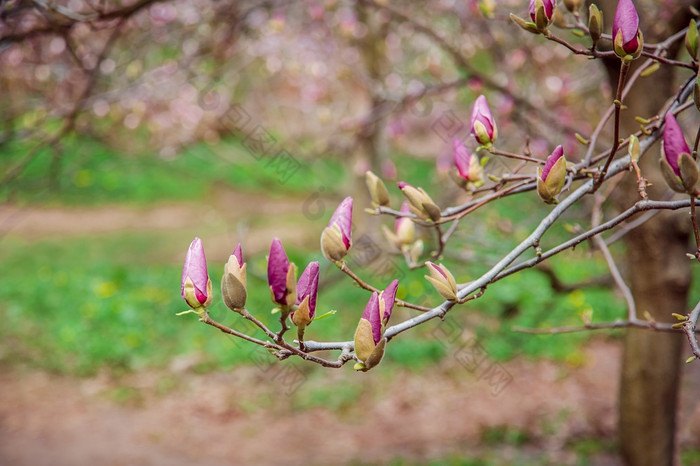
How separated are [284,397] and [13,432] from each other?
190 centimetres

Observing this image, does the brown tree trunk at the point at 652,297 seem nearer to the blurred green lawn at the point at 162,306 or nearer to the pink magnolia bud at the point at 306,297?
the blurred green lawn at the point at 162,306

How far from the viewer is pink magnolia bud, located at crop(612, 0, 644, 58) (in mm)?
938

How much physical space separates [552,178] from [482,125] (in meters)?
0.21

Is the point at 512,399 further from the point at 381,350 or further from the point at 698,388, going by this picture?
the point at 381,350

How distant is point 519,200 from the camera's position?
8906 millimetres

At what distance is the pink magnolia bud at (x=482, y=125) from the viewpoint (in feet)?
3.80

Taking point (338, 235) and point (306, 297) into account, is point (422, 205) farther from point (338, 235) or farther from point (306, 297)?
point (306, 297)

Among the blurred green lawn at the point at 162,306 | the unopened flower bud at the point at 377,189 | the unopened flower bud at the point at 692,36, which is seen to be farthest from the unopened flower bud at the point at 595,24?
the blurred green lawn at the point at 162,306

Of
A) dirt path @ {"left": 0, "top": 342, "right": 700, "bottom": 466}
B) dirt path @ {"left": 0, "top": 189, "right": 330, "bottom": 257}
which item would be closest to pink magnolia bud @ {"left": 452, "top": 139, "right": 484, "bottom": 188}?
dirt path @ {"left": 0, "top": 342, "right": 700, "bottom": 466}

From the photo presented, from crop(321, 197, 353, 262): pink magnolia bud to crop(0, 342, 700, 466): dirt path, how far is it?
9.63 ft

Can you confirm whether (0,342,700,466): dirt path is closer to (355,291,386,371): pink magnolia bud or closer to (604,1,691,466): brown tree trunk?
(604,1,691,466): brown tree trunk

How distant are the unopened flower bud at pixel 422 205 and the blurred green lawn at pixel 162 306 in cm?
211

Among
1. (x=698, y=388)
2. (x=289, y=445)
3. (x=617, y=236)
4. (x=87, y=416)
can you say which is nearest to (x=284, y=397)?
(x=289, y=445)

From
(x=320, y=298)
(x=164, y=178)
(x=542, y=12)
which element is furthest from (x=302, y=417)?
(x=164, y=178)
